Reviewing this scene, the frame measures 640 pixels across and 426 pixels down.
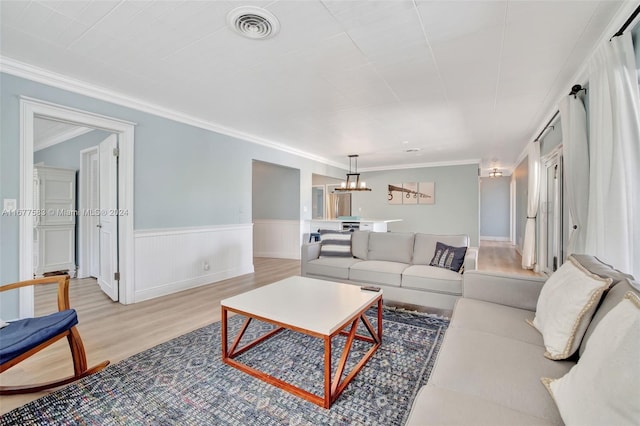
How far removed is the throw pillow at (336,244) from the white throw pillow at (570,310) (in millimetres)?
2472

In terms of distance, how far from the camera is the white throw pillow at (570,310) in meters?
1.31

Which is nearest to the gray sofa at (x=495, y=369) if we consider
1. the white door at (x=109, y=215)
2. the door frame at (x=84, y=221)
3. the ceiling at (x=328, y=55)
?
the ceiling at (x=328, y=55)

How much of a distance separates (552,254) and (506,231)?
6.82 metres

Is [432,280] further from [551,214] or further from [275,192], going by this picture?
[275,192]

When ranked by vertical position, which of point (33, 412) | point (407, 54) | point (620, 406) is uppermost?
point (407, 54)

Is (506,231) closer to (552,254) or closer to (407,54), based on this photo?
(552,254)

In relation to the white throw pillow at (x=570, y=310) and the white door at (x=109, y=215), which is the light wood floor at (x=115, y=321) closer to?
the white door at (x=109, y=215)

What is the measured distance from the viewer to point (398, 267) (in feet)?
11.0

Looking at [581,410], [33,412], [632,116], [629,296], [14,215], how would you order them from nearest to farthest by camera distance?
[581,410]
[629,296]
[33,412]
[632,116]
[14,215]

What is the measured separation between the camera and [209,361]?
2115mm

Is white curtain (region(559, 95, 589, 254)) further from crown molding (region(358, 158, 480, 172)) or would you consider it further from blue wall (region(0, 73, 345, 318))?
crown molding (region(358, 158, 480, 172))

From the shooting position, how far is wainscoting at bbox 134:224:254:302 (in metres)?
3.59

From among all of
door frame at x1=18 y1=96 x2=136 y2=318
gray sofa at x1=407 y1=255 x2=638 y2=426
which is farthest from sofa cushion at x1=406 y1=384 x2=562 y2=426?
door frame at x1=18 y1=96 x2=136 y2=318

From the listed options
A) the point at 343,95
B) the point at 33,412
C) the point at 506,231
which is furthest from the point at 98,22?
the point at 506,231
